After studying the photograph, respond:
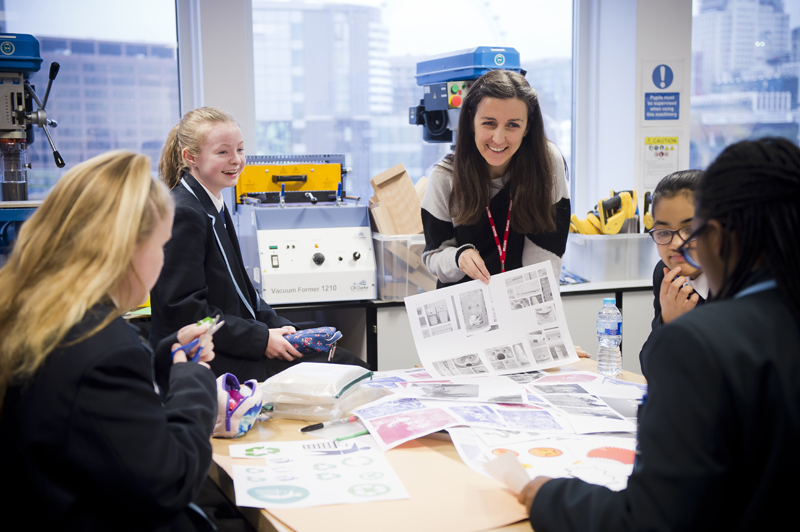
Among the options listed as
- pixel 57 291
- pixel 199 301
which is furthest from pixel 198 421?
pixel 199 301

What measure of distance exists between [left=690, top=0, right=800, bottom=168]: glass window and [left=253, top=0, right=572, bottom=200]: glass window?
35.7 inches

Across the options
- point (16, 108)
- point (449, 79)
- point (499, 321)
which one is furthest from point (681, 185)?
point (16, 108)

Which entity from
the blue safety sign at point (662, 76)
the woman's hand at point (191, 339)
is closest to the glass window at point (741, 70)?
the blue safety sign at point (662, 76)

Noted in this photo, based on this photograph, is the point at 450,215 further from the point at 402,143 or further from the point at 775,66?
the point at 775,66

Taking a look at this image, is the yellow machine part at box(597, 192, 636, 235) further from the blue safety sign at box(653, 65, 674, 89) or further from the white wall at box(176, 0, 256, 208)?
the white wall at box(176, 0, 256, 208)

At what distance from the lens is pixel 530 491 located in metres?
0.99

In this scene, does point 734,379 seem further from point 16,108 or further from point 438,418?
point 16,108

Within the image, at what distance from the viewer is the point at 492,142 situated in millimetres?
2006

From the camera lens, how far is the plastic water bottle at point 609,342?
175 cm

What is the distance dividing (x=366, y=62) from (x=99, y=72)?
140 cm

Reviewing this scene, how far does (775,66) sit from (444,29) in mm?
2228

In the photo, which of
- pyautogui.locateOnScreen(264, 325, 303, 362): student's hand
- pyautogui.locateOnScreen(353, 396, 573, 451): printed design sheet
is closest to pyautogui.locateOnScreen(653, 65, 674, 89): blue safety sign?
pyautogui.locateOnScreen(264, 325, 303, 362): student's hand

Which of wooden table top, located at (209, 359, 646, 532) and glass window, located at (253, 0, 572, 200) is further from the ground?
glass window, located at (253, 0, 572, 200)

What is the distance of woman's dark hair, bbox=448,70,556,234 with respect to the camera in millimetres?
2012
